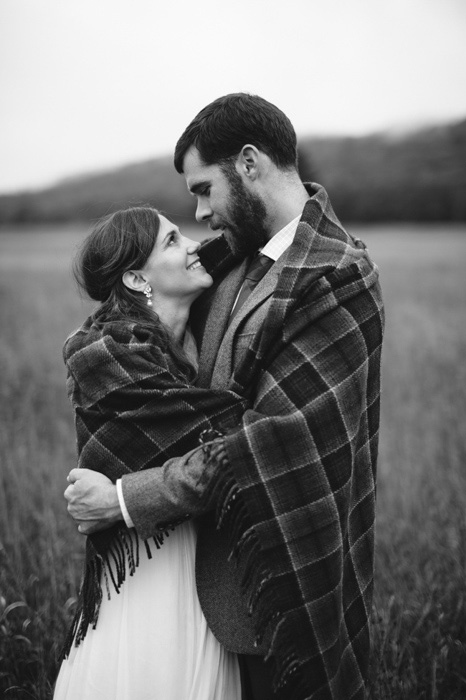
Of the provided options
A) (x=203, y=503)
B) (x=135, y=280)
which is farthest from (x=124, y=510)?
(x=135, y=280)

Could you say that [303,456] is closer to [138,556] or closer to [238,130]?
[138,556]

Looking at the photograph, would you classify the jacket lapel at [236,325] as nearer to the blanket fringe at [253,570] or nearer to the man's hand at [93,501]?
the blanket fringe at [253,570]

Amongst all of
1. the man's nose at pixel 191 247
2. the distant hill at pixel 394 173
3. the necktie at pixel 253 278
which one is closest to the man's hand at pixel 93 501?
the necktie at pixel 253 278

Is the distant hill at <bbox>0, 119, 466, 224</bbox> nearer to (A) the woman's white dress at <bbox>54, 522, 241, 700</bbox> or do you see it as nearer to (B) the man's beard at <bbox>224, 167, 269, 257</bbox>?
(B) the man's beard at <bbox>224, 167, 269, 257</bbox>

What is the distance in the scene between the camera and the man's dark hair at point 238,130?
216 centimetres

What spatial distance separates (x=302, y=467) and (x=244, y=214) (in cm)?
90

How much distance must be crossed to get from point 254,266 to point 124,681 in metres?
1.32

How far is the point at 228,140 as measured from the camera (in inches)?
84.9

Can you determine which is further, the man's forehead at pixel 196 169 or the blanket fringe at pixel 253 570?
the man's forehead at pixel 196 169

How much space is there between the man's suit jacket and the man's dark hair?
43 cm

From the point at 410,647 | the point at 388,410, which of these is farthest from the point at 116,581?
the point at 388,410

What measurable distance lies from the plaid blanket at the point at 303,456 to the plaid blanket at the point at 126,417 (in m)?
0.13

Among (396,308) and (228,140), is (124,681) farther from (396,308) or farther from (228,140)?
(396,308)

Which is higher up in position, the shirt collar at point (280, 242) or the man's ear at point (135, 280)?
the man's ear at point (135, 280)
